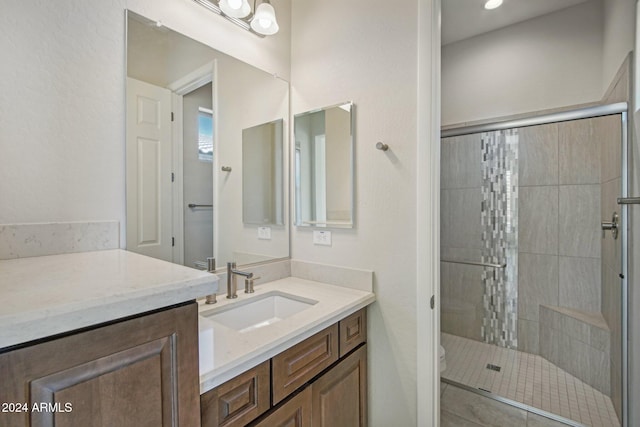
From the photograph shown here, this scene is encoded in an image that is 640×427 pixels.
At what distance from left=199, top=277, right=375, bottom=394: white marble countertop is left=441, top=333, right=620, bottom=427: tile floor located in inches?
54.2

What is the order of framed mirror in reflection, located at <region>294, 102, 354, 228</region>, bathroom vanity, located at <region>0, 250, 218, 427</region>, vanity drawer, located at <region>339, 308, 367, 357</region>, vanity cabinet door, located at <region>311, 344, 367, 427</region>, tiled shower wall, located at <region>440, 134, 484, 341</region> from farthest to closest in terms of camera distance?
tiled shower wall, located at <region>440, 134, 484, 341</region> < framed mirror in reflection, located at <region>294, 102, 354, 228</region> < vanity drawer, located at <region>339, 308, 367, 357</region> < vanity cabinet door, located at <region>311, 344, 367, 427</region> < bathroom vanity, located at <region>0, 250, 218, 427</region>

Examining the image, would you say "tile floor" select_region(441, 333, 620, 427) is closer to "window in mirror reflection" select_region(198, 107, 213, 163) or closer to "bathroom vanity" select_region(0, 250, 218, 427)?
"bathroom vanity" select_region(0, 250, 218, 427)

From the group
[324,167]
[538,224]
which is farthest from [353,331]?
[538,224]

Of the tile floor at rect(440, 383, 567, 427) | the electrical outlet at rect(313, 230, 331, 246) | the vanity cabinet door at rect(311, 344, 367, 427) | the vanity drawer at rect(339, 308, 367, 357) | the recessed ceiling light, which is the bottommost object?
the tile floor at rect(440, 383, 567, 427)

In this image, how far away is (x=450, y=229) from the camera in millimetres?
2682

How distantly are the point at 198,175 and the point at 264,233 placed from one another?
0.51m

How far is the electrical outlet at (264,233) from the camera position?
5.52 ft

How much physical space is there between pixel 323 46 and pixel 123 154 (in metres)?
1.16

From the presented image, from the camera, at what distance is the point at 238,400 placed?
839 mm

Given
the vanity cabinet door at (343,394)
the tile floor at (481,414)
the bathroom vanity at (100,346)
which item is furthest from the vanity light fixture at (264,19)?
the tile floor at (481,414)

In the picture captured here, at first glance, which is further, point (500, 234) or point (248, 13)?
point (500, 234)

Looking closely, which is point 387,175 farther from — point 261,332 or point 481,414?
point 481,414

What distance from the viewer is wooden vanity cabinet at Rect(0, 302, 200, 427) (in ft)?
1.42

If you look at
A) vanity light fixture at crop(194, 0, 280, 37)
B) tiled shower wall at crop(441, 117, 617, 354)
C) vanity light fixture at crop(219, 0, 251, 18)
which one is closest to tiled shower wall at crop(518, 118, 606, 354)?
tiled shower wall at crop(441, 117, 617, 354)
